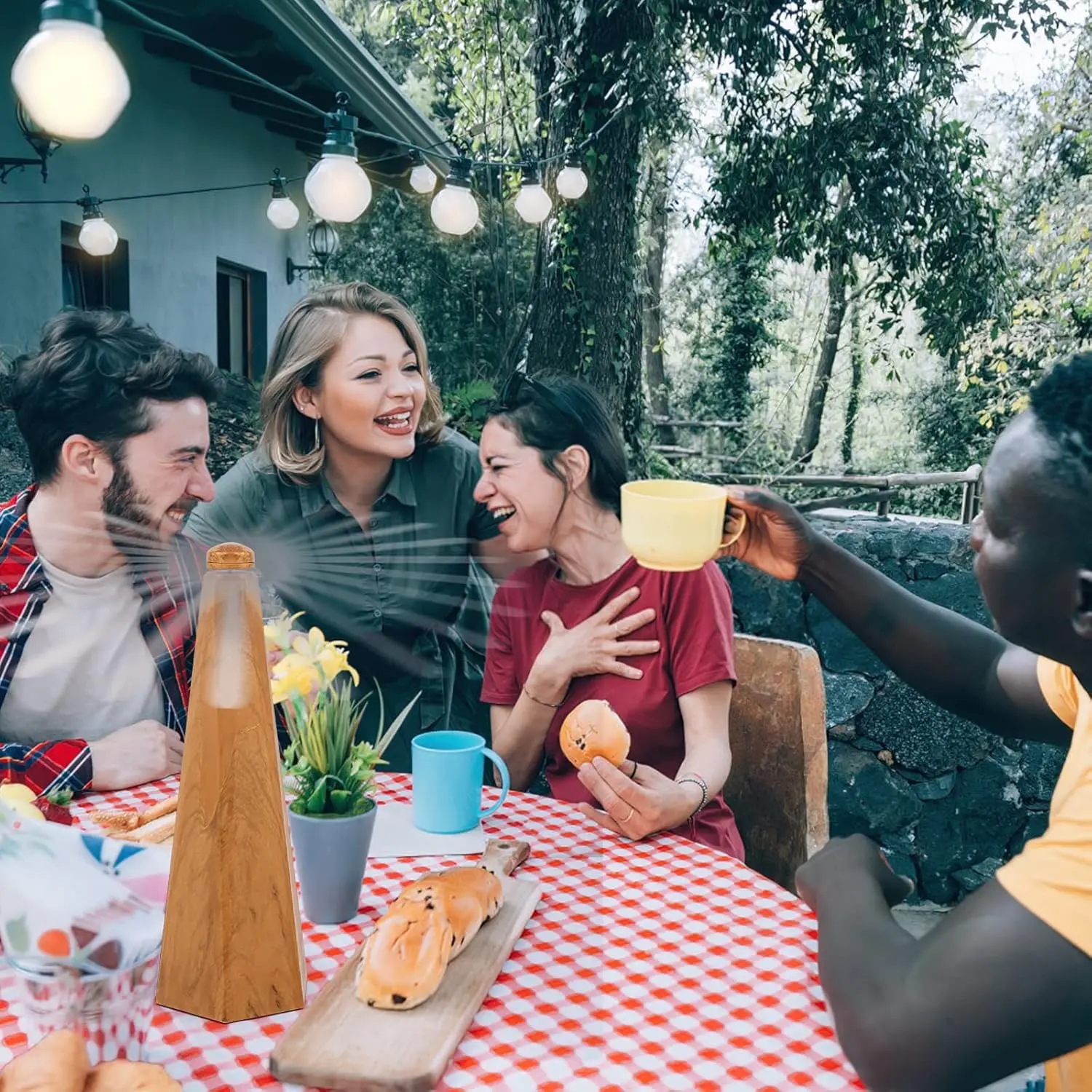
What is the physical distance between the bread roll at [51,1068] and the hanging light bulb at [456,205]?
2.88 meters

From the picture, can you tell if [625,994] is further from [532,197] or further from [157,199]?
[157,199]

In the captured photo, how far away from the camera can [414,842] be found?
1.26 meters

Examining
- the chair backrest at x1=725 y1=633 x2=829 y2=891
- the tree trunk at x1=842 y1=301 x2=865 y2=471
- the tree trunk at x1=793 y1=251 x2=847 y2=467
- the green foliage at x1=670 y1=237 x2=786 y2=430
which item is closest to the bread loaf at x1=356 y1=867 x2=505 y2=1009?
the chair backrest at x1=725 y1=633 x2=829 y2=891

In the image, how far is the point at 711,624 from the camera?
1.65 meters

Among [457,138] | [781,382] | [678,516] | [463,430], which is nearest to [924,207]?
[463,430]

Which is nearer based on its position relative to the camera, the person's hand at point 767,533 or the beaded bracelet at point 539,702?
the person's hand at point 767,533

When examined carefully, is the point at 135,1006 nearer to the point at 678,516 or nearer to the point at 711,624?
the point at 678,516

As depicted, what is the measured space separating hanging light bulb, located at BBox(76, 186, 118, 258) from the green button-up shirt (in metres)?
1.70

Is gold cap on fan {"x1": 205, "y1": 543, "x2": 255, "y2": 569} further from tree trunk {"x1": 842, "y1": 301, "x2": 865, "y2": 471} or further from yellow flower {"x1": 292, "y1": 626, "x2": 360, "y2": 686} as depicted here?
tree trunk {"x1": 842, "y1": 301, "x2": 865, "y2": 471}

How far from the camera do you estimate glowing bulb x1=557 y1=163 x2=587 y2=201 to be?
401 centimetres

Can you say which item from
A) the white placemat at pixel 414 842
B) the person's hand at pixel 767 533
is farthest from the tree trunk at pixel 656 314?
the white placemat at pixel 414 842

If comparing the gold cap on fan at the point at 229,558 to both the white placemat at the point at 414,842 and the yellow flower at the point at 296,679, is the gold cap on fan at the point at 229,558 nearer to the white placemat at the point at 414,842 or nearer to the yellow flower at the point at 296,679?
the yellow flower at the point at 296,679

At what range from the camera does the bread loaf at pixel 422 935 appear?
2.82ft

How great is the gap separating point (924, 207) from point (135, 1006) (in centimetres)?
543
